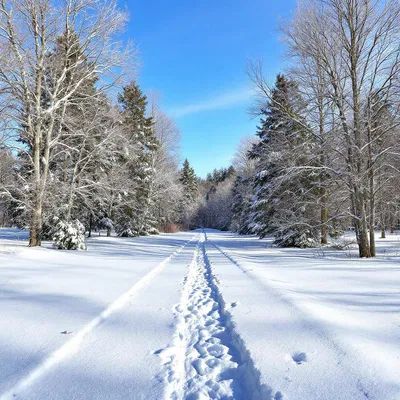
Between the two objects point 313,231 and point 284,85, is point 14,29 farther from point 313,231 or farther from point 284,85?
point 313,231

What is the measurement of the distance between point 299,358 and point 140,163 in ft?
77.9

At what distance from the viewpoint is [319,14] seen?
10.0 m

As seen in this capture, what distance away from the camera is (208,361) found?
2.62m

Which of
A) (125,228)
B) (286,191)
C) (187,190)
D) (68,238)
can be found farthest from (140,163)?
(187,190)

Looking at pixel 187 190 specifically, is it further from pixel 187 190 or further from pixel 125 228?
pixel 125 228

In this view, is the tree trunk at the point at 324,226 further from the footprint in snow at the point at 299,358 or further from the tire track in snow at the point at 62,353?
the footprint in snow at the point at 299,358

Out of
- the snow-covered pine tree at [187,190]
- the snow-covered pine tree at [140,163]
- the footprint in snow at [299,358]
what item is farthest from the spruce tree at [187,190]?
the footprint in snow at [299,358]

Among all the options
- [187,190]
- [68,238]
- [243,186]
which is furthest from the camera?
[187,190]

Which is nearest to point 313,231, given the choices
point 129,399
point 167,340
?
point 167,340

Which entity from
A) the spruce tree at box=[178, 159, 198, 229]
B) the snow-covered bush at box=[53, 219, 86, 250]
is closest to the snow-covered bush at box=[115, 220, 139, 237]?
the snow-covered bush at box=[53, 219, 86, 250]

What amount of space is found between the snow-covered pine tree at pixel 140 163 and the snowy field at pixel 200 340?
18237mm

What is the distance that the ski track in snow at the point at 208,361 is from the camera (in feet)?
7.06

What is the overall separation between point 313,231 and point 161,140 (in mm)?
19514

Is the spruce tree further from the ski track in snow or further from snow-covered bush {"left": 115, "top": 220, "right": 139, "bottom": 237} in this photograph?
the ski track in snow
